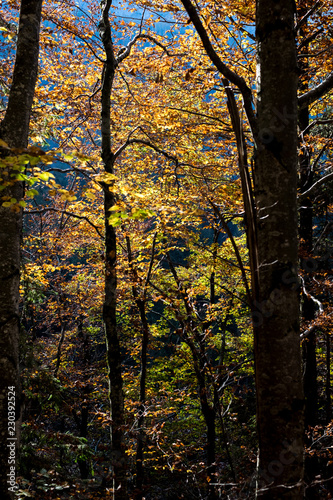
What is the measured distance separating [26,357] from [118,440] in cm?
237

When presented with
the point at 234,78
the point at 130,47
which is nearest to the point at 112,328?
the point at 234,78

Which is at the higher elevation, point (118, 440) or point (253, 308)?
point (253, 308)

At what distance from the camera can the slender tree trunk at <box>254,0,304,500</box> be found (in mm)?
1175

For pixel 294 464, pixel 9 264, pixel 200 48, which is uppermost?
pixel 200 48

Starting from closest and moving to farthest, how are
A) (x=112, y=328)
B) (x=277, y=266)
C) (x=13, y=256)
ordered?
1. (x=277, y=266)
2. (x=13, y=256)
3. (x=112, y=328)

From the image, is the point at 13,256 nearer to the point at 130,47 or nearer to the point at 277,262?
the point at 277,262

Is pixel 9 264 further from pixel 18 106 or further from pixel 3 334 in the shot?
pixel 18 106

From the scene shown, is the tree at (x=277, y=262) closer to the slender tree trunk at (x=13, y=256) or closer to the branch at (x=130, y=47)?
the slender tree trunk at (x=13, y=256)

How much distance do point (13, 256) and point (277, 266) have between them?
7.27 feet

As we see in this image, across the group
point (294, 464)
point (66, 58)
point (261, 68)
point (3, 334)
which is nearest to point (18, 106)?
point (3, 334)

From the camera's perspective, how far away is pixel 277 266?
126cm

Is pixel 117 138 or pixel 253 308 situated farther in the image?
pixel 117 138

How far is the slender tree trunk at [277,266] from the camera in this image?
1.17m

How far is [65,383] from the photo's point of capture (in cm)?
1119
